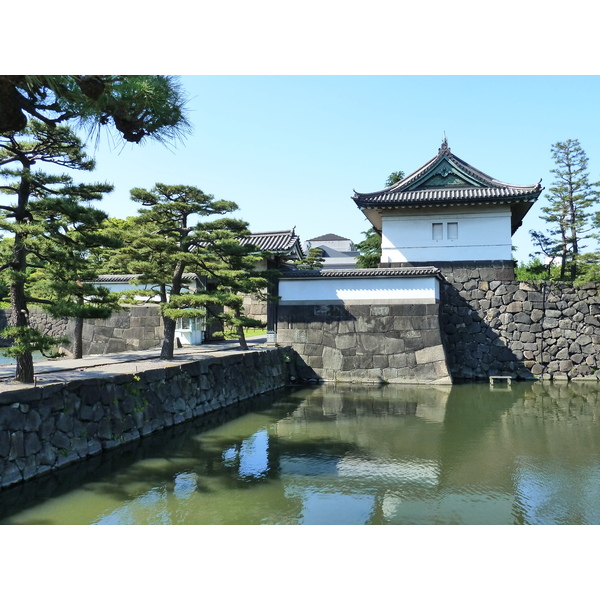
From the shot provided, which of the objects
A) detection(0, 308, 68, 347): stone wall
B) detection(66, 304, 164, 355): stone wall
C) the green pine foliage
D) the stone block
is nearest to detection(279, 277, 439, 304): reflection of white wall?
the stone block

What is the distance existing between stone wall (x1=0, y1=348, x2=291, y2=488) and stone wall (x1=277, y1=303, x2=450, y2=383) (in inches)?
126

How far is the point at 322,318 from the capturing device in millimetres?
11992

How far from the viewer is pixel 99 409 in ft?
18.3

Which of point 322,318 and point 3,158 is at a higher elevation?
point 3,158

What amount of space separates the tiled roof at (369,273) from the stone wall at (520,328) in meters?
1.49

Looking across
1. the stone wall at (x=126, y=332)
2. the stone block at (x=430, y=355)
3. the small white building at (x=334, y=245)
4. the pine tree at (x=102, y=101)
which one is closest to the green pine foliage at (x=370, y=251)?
the stone block at (x=430, y=355)

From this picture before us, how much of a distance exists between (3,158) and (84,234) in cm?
115

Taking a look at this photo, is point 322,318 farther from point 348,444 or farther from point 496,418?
point 348,444

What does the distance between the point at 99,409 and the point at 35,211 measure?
228cm

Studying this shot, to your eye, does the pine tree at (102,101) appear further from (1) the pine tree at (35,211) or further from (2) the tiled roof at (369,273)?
(2) the tiled roof at (369,273)

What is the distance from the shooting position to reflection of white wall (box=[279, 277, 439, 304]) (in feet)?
38.1

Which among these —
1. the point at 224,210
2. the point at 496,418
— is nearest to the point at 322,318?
the point at 224,210

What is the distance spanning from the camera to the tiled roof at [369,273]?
455 inches

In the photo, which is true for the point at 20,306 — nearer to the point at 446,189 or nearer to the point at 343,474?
the point at 343,474
